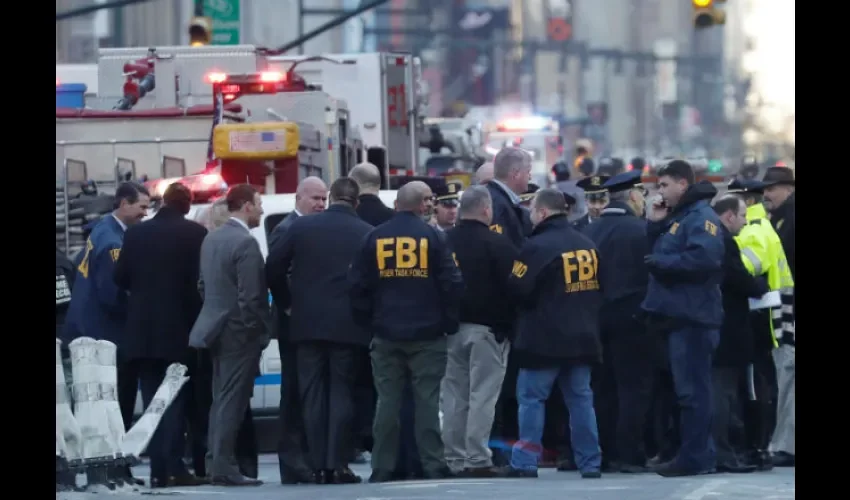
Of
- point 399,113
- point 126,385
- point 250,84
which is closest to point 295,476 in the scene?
point 126,385

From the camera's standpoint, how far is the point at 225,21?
124 feet

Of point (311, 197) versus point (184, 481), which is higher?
point (311, 197)

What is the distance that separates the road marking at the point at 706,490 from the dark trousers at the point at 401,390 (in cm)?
171

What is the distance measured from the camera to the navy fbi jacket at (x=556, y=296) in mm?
13703

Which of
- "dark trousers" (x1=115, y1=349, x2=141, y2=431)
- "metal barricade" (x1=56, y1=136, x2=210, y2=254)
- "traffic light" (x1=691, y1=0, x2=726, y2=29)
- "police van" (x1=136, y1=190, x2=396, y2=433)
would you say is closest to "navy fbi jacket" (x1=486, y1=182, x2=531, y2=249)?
"police van" (x1=136, y1=190, x2=396, y2=433)

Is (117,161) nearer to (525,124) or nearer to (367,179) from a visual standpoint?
(367,179)

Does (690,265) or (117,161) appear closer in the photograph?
(690,265)

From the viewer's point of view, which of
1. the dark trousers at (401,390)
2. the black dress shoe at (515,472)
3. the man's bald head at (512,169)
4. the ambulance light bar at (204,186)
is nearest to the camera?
the dark trousers at (401,390)

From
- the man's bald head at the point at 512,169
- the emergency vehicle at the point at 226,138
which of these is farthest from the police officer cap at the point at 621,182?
the emergency vehicle at the point at 226,138

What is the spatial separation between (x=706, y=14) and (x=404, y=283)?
41.3 feet

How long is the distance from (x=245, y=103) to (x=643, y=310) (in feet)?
26.6

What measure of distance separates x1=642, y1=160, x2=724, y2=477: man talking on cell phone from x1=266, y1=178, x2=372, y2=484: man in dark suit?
183 cm

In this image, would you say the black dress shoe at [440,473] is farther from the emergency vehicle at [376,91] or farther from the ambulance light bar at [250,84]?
the emergency vehicle at [376,91]
